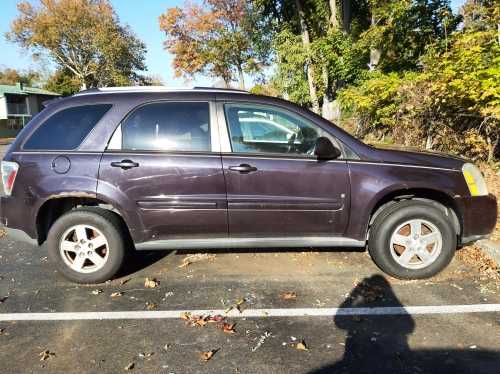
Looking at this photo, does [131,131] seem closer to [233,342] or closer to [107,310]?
[107,310]

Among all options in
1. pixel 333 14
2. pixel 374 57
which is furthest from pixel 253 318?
pixel 333 14

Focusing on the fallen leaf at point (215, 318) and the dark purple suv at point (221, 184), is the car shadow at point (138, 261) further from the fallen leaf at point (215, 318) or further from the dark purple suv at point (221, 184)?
the fallen leaf at point (215, 318)

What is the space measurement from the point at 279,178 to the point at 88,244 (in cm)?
198

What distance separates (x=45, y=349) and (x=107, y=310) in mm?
656

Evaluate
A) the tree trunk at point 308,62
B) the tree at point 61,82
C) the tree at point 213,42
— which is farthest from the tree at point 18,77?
the tree trunk at point 308,62

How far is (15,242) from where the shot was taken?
5.60 metres

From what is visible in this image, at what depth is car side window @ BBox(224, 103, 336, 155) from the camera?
4055mm

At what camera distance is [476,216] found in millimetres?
4090

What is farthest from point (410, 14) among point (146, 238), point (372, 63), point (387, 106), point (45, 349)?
point (45, 349)

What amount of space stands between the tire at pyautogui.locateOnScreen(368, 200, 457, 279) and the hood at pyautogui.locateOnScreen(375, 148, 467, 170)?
0.39 meters

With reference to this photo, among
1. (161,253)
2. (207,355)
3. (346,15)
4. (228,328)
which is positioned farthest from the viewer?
(346,15)

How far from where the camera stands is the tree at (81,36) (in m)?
41.6

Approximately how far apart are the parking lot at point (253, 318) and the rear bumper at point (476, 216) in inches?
17.0

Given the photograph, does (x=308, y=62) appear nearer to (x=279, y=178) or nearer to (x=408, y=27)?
(x=408, y=27)
